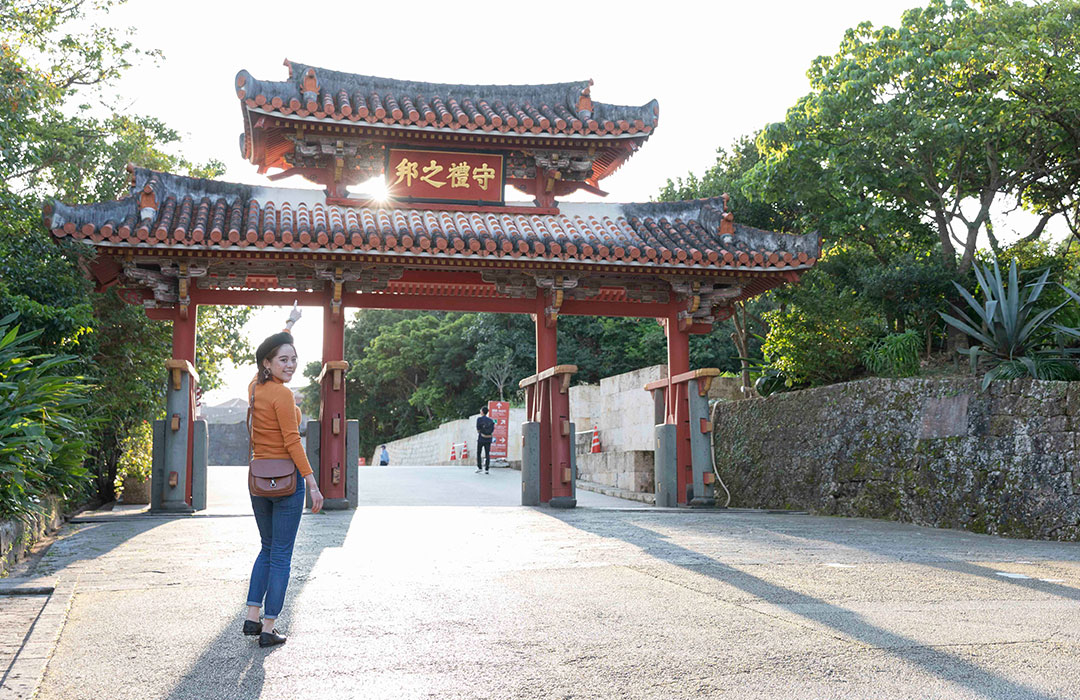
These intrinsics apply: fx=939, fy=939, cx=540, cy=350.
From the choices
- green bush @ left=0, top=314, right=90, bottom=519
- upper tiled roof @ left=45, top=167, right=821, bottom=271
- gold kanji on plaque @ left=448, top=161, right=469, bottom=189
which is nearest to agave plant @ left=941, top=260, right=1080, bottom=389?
upper tiled roof @ left=45, top=167, right=821, bottom=271

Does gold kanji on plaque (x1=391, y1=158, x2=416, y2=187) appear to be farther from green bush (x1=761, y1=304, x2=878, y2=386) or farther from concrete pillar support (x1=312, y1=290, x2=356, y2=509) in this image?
green bush (x1=761, y1=304, x2=878, y2=386)

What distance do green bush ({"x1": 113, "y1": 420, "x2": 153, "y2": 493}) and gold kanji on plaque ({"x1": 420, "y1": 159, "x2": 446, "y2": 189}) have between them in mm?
A: 5288

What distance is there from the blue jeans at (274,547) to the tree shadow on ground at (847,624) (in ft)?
8.40

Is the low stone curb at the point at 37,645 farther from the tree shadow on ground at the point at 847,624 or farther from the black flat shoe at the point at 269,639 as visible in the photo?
the tree shadow on ground at the point at 847,624

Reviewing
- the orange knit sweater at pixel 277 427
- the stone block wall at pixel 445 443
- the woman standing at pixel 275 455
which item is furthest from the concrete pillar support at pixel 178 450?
the stone block wall at pixel 445 443

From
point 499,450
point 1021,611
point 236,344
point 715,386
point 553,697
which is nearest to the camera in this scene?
point 553,697

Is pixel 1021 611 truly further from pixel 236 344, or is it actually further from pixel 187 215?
pixel 236 344

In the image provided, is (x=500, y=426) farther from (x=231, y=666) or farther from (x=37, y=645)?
(x=231, y=666)

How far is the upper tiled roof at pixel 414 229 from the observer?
11.2m

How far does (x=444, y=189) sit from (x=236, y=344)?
10534mm

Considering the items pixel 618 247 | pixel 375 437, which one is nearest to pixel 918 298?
pixel 618 247

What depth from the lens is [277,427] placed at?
4.59 metres

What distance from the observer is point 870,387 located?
11812mm

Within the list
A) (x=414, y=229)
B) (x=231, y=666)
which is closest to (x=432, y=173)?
(x=414, y=229)
